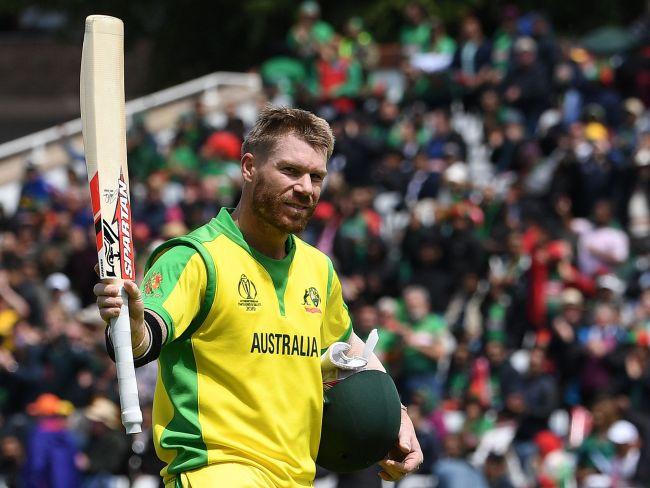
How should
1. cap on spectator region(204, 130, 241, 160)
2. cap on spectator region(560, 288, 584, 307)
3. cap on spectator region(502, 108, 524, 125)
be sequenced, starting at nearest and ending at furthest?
cap on spectator region(560, 288, 584, 307), cap on spectator region(502, 108, 524, 125), cap on spectator region(204, 130, 241, 160)

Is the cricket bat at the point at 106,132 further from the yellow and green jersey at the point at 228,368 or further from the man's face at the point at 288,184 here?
the man's face at the point at 288,184

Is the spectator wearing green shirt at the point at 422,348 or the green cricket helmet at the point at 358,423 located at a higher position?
the green cricket helmet at the point at 358,423

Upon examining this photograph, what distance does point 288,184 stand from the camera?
20.0 ft

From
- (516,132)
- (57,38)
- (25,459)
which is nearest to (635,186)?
(516,132)

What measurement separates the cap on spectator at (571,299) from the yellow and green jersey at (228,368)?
29.5 feet

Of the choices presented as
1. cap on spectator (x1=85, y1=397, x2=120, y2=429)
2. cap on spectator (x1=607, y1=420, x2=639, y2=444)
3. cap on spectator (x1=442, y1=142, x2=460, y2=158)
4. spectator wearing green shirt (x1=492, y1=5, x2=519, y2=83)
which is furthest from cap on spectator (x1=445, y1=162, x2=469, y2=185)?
cap on spectator (x1=85, y1=397, x2=120, y2=429)

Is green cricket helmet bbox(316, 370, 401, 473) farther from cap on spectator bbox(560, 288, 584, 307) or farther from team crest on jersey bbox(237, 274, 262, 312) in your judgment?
cap on spectator bbox(560, 288, 584, 307)

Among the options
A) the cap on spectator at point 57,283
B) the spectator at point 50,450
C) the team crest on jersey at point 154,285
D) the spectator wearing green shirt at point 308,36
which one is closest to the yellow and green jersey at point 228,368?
the team crest on jersey at point 154,285

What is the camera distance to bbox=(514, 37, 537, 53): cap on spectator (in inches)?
724

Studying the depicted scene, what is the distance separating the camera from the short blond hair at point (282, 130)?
6.14m

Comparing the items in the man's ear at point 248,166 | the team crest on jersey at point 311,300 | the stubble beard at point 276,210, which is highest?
the man's ear at point 248,166

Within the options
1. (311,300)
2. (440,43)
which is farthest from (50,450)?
(440,43)

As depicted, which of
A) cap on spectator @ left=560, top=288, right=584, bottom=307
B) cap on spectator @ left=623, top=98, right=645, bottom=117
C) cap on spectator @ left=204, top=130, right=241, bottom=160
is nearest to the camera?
cap on spectator @ left=560, top=288, right=584, bottom=307

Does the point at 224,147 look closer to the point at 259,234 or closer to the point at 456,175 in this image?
the point at 456,175
